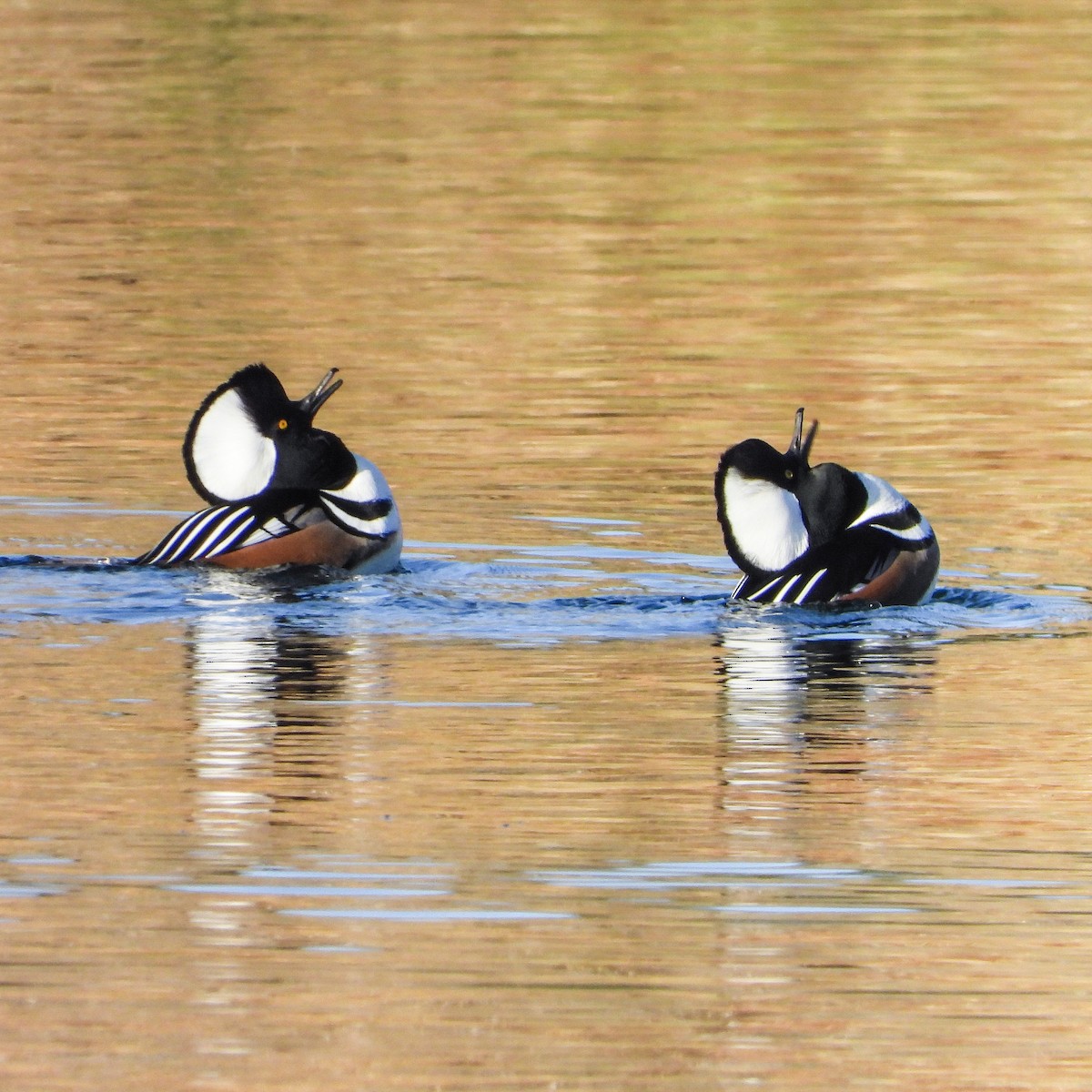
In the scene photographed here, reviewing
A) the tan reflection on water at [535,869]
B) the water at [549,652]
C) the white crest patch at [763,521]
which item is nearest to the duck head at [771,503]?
the white crest patch at [763,521]

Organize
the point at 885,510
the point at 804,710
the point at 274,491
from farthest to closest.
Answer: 1. the point at 274,491
2. the point at 885,510
3. the point at 804,710

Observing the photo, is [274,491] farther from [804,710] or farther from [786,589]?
[804,710]

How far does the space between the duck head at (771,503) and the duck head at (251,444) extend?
1.89 m

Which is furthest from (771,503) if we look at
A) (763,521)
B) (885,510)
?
(885,510)

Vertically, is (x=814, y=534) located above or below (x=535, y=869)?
above

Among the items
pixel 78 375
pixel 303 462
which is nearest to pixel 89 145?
pixel 78 375

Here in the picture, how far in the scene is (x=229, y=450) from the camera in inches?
Answer: 426

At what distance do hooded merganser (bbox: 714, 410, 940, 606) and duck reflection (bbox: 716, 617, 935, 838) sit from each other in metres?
0.26

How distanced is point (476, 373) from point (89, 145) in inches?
434

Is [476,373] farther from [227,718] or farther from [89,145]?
[89,145]

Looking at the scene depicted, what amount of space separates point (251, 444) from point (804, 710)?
3.43 meters

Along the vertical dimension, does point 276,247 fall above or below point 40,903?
above

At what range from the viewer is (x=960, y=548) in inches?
439

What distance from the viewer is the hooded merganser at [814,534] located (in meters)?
9.62
